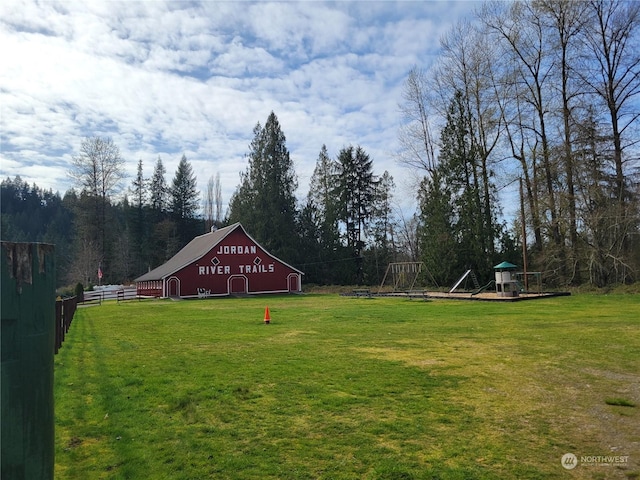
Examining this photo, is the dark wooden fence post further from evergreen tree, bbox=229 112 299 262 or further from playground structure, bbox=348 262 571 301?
evergreen tree, bbox=229 112 299 262

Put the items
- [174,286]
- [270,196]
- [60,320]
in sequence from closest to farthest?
[60,320] → [174,286] → [270,196]

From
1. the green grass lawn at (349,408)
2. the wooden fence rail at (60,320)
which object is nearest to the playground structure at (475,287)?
the green grass lawn at (349,408)

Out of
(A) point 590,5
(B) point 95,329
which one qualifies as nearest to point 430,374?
(B) point 95,329

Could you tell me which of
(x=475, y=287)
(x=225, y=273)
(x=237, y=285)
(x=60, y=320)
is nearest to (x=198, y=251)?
(x=225, y=273)

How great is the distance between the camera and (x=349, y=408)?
533 centimetres

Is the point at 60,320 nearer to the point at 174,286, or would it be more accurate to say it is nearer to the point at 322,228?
the point at 174,286

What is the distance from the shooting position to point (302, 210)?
57.7 metres

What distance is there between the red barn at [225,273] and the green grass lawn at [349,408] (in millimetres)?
30150

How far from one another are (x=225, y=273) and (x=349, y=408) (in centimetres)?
3794

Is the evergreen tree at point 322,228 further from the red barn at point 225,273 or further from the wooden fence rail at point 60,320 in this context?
the wooden fence rail at point 60,320

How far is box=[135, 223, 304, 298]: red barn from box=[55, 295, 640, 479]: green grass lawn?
30150 mm

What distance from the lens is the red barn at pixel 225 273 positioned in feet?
131

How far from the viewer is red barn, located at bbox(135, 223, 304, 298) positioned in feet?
131

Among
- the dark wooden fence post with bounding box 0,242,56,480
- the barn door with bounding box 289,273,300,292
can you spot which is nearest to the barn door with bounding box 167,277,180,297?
the barn door with bounding box 289,273,300,292
